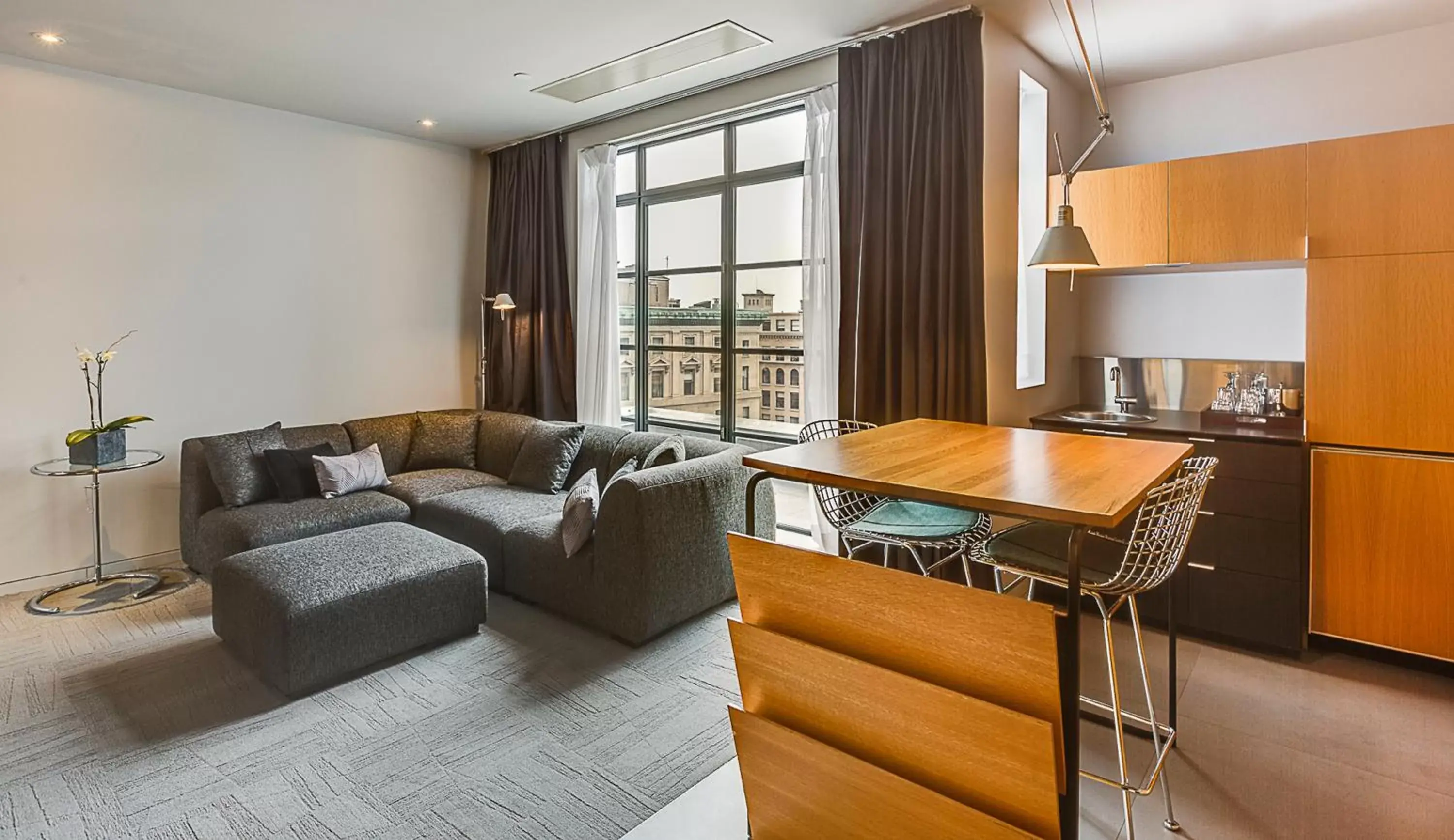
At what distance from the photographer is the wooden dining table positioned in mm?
1495

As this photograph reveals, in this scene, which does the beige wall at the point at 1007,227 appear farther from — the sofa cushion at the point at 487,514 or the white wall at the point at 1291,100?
the sofa cushion at the point at 487,514

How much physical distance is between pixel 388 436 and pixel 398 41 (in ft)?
8.01

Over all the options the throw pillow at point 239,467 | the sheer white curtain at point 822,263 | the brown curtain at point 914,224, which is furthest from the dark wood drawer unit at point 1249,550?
the throw pillow at point 239,467

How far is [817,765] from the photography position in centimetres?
173

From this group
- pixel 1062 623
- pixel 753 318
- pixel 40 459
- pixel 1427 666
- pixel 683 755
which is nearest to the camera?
pixel 1062 623

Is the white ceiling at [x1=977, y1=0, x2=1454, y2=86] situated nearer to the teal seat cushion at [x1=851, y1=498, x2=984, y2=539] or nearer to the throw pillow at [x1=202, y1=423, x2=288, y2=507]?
the teal seat cushion at [x1=851, y1=498, x2=984, y2=539]

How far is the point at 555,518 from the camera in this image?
3861mm

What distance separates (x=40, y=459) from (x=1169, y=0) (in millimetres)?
5760

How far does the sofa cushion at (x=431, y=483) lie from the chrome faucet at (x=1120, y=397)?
366 cm

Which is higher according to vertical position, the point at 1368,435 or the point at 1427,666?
the point at 1368,435

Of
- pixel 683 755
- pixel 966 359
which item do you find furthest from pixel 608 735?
pixel 966 359

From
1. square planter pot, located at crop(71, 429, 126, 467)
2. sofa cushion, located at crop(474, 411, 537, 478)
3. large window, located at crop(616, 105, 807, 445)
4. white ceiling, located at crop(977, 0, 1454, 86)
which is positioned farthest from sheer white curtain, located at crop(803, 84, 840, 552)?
square planter pot, located at crop(71, 429, 126, 467)

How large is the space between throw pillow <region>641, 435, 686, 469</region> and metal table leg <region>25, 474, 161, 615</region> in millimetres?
2737

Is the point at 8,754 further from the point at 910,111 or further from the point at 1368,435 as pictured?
the point at 1368,435
